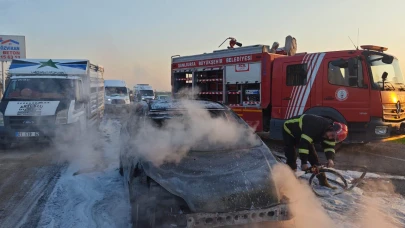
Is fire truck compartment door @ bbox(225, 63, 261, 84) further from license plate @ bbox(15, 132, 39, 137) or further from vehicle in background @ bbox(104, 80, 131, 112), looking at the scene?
vehicle in background @ bbox(104, 80, 131, 112)

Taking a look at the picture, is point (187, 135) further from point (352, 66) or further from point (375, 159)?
point (375, 159)

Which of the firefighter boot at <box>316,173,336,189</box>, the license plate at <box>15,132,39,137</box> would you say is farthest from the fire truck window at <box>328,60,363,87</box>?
the license plate at <box>15,132,39,137</box>

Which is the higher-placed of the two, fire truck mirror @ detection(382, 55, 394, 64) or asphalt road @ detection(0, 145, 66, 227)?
fire truck mirror @ detection(382, 55, 394, 64)

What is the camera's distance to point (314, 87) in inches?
353

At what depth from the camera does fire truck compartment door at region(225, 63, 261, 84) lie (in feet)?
33.7

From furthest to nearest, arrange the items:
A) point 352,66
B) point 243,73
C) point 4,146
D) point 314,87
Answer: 1. point 243,73
2. point 4,146
3. point 314,87
4. point 352,66

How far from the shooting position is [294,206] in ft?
12.1

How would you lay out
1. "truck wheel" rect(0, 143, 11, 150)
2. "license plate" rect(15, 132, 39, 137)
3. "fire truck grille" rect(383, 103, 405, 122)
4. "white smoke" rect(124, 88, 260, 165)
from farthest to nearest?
"truck wheel" rect(0, 143, 11, 150) < "license plate" rect(15, 132, 39, 137) < "fire truck grille" rect(383, 103, 405, 122) < "white smoke" rect(124, 88, 260, 165)

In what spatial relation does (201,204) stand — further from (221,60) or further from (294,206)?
(221,60)

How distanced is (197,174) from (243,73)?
7.33 metres

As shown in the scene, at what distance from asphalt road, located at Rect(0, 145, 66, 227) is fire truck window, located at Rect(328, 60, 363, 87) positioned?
6.55 meters

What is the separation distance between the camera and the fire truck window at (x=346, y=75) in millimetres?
8328


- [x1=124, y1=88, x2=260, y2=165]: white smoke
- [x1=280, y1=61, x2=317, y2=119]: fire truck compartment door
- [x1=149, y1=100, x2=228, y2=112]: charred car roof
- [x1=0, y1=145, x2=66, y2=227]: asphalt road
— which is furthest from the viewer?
[x1=280, y1=61, x2=317, y2=119]: fire truck compartment door

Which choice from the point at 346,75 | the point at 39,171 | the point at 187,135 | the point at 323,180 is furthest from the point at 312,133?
the point at 39,171
